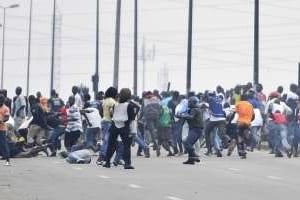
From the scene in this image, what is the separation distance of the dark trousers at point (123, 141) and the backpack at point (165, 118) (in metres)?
6.39

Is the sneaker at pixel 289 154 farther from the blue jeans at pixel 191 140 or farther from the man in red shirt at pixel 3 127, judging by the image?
the man in red shirt at pixel 3 127

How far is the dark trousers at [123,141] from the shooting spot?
79.0ft

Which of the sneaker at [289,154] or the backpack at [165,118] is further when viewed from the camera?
the backpack at [165,118]

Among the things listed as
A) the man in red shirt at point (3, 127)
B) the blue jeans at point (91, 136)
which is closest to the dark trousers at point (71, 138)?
the blue jeans at point (91, 136)

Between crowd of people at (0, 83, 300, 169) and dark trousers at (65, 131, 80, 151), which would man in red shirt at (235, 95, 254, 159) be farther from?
dark trousers at (65, 131, 80, 151)

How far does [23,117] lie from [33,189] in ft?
47.4

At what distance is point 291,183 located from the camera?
20781mm

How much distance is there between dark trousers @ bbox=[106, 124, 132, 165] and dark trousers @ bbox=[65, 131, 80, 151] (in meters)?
5.17

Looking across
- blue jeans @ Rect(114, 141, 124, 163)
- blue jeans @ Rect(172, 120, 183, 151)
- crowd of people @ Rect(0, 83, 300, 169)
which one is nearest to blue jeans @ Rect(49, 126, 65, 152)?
crowd of people @ Rect(0, 83, 300, 169)

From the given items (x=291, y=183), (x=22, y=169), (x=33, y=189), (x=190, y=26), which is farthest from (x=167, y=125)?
(x=190, y=26)

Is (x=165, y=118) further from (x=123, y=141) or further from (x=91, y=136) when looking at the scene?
(x=123, y=141)

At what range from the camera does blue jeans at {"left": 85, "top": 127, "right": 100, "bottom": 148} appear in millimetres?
30197

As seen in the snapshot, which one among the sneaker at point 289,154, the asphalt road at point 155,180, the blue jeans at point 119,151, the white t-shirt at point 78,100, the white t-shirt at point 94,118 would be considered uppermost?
the white t-shirt at point 78,100

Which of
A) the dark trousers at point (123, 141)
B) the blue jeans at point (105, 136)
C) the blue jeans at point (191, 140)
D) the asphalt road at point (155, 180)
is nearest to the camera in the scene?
the asphalt road at point (155, 180)
